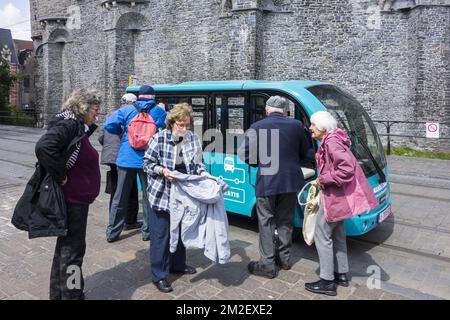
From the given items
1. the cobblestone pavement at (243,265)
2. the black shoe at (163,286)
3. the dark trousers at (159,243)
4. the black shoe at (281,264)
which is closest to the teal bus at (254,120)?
the cobblestone pavement at (243,265)

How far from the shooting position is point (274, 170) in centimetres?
411

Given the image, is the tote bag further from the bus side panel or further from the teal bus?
the bus side panel

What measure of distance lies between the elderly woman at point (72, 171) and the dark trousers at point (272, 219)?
173 centimetres

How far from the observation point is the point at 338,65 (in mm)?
17344

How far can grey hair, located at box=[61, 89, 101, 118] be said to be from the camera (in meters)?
3.22

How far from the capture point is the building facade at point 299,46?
609 inches

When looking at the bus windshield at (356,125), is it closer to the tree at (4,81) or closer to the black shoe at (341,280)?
the black shoe at (341,280)

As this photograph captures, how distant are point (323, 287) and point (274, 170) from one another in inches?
48.0

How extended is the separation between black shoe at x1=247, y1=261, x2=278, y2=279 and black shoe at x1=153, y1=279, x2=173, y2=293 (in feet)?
3.03

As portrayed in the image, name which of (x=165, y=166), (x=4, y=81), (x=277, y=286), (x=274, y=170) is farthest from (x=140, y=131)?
(x=4, y=81)

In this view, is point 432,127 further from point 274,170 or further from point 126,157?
point 126,157

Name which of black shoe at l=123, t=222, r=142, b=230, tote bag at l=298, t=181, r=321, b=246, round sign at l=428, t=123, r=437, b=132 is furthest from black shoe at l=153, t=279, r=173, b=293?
round sign at l=428, t=123, r=437, b=132

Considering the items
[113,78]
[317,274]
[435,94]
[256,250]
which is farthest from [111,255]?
[113,78]

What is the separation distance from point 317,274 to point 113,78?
68.3 feet
